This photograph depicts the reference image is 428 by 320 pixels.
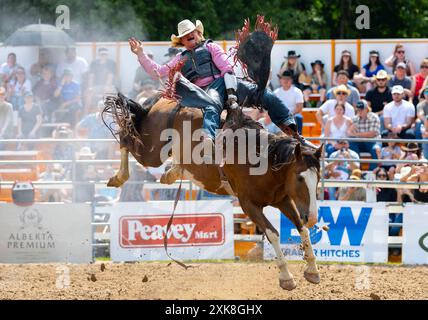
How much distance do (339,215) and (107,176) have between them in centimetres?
323

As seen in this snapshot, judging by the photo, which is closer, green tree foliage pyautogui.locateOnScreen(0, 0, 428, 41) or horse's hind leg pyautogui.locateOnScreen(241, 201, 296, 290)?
horse's hind leg pyautogui.locateOnScreen(241, 201, 296, 290)

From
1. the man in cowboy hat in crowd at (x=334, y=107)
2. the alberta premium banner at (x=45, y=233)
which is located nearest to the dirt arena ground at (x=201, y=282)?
the alberta premium banner at (x=45, y=233)

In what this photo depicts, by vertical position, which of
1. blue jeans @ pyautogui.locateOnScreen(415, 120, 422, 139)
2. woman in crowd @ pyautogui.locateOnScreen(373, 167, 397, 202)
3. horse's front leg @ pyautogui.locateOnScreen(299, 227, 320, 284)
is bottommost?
horse's front leg @ pyautogui.locateOnScreen(299, 227, 320, 284)

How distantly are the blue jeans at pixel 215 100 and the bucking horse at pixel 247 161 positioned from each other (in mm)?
114

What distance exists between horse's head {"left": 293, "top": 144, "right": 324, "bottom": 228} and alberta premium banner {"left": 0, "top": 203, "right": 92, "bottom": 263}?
4.55 metres

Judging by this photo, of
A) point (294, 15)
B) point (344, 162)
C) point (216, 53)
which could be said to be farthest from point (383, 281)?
point (294, 15)

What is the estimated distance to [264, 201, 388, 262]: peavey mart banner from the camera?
12.0 meters

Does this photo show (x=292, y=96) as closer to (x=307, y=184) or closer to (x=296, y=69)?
(x=296, y=69)

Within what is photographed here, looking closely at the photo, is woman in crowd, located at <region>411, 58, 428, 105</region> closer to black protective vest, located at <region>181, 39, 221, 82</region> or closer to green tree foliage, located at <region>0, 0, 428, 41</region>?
green tree foliage, located at <region>0, 0, 428, 41</region>

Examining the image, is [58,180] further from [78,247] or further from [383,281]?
[383,281]

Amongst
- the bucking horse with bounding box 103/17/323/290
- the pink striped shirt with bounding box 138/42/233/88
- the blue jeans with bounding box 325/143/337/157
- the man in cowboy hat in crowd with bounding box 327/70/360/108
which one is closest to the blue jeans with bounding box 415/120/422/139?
the man in cowboy hat in crowd with bounding box 327/70/360/108

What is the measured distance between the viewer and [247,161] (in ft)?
29.0

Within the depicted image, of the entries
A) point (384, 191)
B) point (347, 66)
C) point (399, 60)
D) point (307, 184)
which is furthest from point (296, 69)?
point (307, 184)

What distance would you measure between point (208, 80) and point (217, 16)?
860 cm
